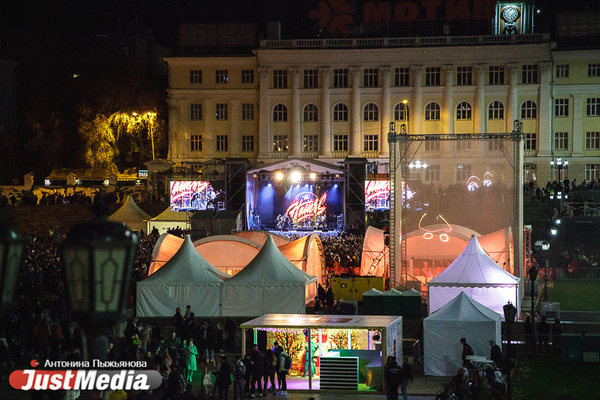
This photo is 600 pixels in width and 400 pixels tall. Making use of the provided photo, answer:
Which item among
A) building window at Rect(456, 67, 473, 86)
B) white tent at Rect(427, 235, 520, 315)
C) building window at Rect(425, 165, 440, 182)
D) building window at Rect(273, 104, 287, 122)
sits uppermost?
building window at Rect(456, 67, 473, 86)

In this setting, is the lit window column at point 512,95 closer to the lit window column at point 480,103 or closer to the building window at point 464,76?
the lit window column at point 480,103

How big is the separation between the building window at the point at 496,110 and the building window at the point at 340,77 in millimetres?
10960

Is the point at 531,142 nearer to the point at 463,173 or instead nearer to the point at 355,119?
the point at 355,119

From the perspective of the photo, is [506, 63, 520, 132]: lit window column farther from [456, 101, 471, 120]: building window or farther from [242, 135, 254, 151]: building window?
[242, 135, 254, 151]: building window

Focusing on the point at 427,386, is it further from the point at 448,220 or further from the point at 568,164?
the point at 568,164

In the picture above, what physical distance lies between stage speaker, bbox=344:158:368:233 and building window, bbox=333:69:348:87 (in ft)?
60.8

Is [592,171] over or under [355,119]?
under

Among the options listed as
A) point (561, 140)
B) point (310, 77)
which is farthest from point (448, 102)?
point (310, 77)

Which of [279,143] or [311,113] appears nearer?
[279,143]

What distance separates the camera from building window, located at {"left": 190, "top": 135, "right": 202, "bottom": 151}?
2447 inches

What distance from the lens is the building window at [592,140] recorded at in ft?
192

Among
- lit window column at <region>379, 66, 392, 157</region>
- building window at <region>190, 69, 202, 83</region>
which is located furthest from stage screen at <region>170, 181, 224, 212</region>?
building window at <region>190, 69, 202, 83</region>

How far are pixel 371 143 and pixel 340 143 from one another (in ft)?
8.04

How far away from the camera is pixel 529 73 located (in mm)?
58719
